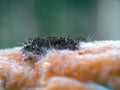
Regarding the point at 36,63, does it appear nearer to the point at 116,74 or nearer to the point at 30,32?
the point at 116,74

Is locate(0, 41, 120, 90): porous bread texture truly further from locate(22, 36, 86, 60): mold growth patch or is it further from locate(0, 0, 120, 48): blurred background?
locate(0, 0, 120, 48): blurred background

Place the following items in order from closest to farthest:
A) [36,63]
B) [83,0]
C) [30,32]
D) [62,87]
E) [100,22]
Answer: [62,87] < [36,63] < [30,32] < [100,22] < [83,0]

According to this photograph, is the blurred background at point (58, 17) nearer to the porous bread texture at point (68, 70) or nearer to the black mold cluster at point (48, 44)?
the black mold cluster at point (48, 44)

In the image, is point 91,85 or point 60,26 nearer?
point 91,85

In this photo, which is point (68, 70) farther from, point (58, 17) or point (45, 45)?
point (58, 17)

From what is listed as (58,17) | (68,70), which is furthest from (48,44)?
(58,17)

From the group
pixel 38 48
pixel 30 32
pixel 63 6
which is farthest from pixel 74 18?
pixel 38 48
